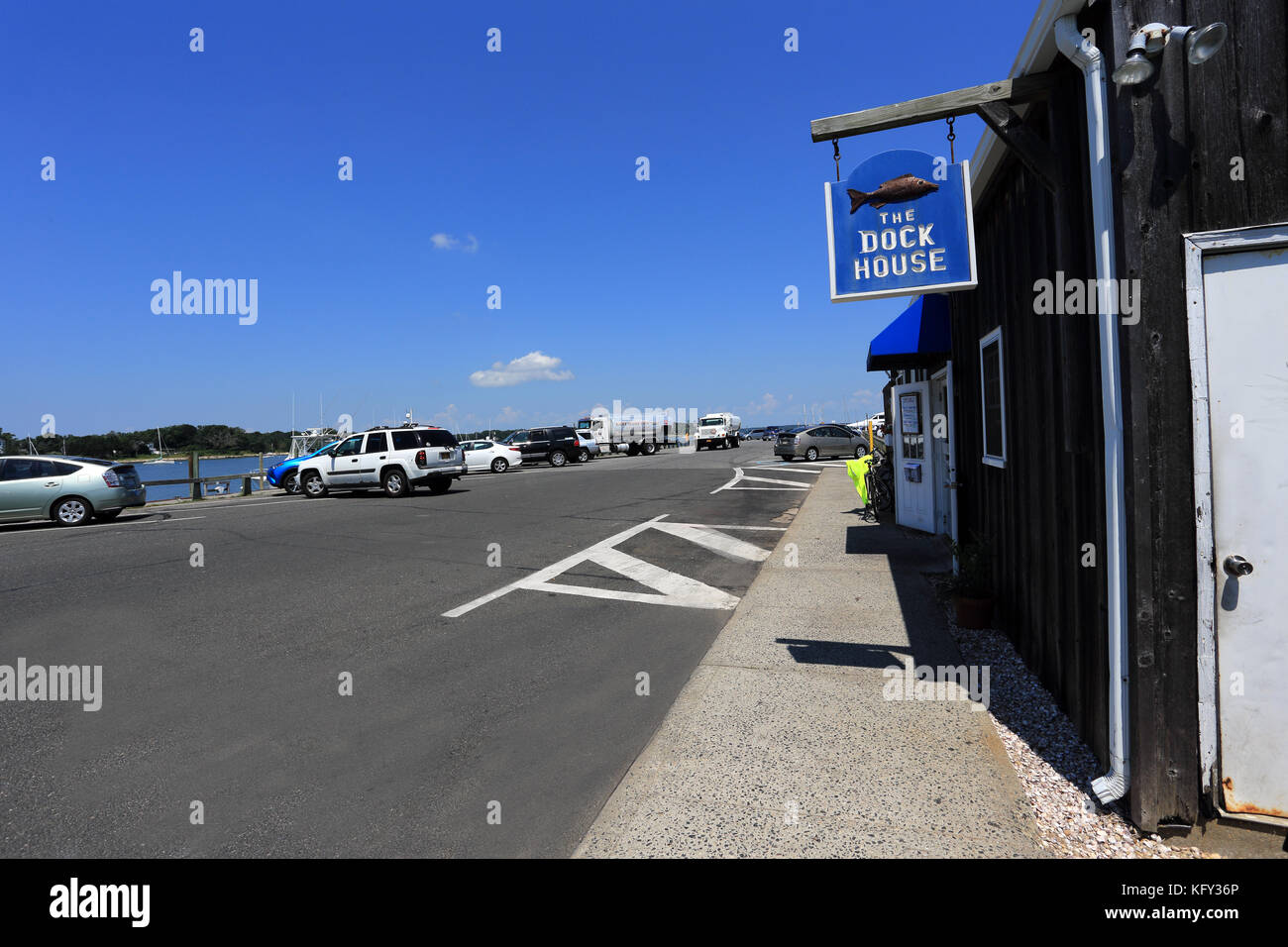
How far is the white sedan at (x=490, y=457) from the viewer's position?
33625mm

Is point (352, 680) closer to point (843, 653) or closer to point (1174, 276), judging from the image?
point (843, 653)

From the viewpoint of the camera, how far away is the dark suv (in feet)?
119

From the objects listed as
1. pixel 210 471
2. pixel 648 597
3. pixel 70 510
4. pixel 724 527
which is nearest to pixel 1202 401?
pixel 648 597

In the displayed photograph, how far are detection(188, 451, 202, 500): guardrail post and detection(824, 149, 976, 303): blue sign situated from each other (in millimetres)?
24683

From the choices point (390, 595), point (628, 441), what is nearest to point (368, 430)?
point (390, 595)

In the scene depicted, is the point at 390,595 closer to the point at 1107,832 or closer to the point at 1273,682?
the point at 1107,832

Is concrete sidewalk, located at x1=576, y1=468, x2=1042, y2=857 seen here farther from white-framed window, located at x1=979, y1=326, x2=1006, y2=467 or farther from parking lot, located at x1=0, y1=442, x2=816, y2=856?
white-framed window, located at x1=979, y1=326, x2=1006, y2=467

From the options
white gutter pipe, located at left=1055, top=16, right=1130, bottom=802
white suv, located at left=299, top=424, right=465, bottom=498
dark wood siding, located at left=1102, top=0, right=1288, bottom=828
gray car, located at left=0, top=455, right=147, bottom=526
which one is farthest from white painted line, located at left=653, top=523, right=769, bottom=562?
gray car, located at left=0, top=455, right=147, bottom=526

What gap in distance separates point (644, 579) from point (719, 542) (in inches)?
113

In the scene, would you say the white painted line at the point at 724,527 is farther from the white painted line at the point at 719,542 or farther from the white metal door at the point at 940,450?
the white metal door at the point at 940,450

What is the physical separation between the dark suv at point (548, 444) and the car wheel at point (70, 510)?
69.7 ft

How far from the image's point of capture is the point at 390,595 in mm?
7844
